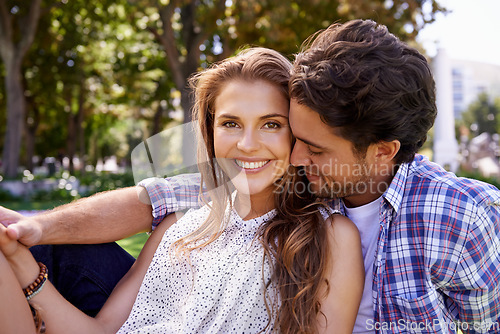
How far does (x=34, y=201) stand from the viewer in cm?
1266

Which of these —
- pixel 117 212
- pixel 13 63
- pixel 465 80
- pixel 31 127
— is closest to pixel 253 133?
pixel 117 212

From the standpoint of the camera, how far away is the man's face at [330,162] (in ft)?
8.31

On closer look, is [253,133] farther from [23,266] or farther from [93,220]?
[23,266]

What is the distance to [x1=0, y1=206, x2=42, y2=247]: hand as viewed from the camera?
2211 millimetres

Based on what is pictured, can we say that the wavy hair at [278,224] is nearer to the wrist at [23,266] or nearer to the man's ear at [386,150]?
the man's ear at [386,150]

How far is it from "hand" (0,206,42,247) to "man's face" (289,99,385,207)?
1362mm

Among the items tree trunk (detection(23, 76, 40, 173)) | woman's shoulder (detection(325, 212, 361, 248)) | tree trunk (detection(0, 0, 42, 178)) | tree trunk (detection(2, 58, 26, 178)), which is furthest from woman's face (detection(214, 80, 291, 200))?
tree trunk (detection(23, 76, 40, 173))

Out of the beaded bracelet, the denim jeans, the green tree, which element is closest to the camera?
the beaded bracelet

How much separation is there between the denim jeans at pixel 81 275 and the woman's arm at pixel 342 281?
4.21 feet

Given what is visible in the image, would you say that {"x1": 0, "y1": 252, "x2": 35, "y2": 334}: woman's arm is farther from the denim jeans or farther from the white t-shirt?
the white t-shirt

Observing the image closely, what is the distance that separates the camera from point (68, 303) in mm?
2439

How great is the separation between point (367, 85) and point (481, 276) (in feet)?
3.46

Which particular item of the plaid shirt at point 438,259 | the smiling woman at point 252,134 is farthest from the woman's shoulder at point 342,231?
the smiling woman at point 252,134

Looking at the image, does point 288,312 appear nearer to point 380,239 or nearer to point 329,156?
point 380,239
